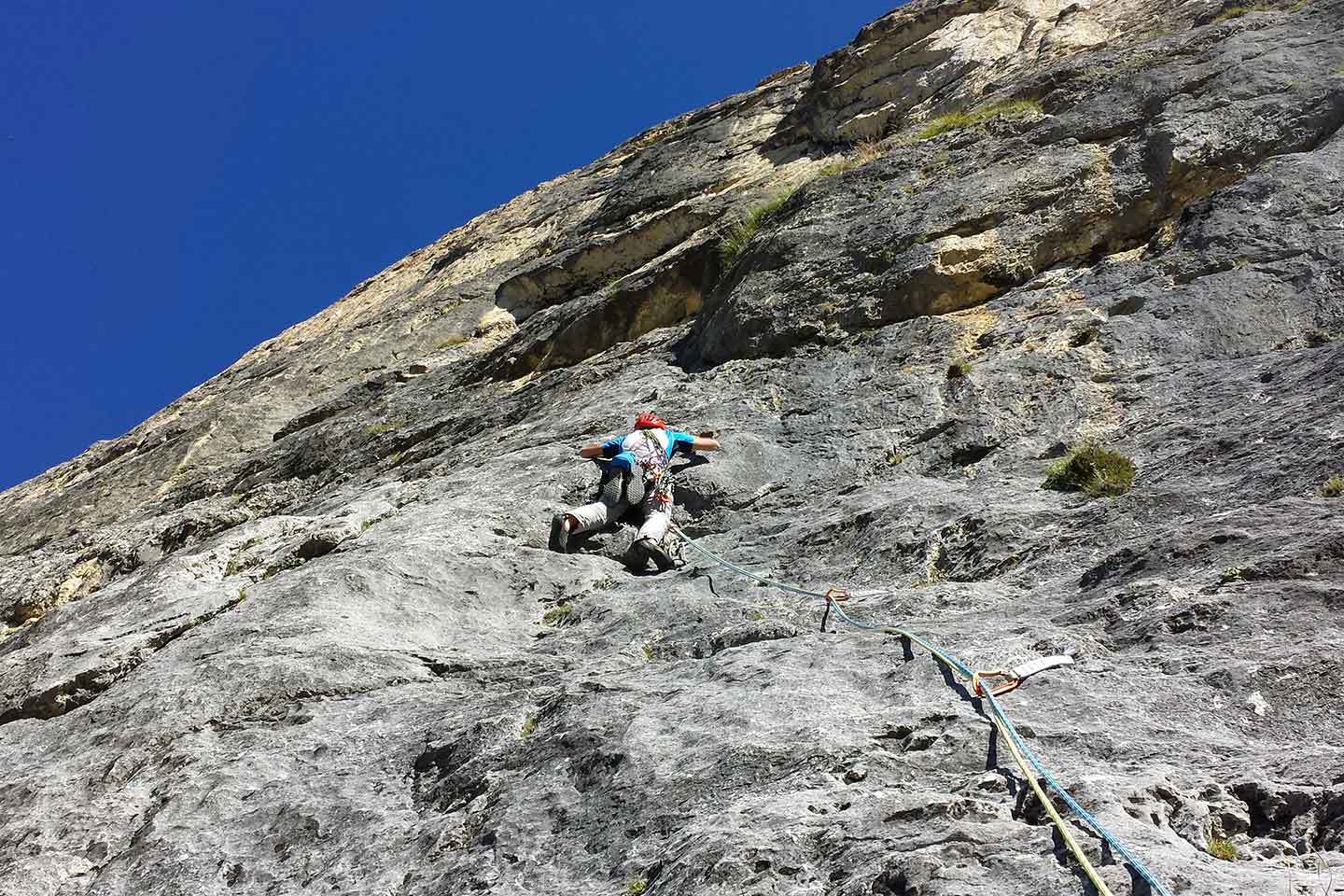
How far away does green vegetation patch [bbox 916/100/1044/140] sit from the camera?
12570 mm

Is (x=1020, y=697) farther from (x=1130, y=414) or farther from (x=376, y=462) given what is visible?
(x=376, y=462)

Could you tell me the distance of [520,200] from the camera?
84.6ft

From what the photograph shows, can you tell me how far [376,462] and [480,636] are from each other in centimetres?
614

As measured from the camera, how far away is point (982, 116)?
43.2 ft

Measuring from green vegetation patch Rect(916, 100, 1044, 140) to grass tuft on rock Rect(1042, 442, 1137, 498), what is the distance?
6386 mm

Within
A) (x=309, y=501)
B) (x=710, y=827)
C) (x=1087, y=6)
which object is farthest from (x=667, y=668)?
(x=1087, y=6)

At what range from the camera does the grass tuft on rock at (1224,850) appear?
144 inches

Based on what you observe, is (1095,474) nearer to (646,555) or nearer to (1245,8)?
(646,555)

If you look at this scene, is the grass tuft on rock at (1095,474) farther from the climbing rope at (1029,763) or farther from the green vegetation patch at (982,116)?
the green vegetation patch at (982,116)

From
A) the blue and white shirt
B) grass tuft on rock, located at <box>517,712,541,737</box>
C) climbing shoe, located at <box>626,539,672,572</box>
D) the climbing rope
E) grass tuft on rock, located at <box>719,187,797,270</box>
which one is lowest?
the climbing rope

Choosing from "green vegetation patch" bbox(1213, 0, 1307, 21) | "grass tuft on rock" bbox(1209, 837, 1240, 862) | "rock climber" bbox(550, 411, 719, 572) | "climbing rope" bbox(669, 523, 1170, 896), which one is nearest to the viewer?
"climbing rope" bbox(669, 523, 1170, 896)

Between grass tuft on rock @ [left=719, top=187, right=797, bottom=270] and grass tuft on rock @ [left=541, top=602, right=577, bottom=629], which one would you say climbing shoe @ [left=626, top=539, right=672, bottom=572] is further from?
grass tuft on rock @ [left=719, top=187, right=797, bottom=270]

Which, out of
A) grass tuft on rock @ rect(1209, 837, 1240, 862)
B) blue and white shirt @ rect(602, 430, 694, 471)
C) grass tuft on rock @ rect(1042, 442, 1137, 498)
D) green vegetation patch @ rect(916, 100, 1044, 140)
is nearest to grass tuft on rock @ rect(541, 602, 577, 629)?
blue and white shirt @ rect(602, 430, 694, 471)

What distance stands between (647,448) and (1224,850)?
6040 millimetres
